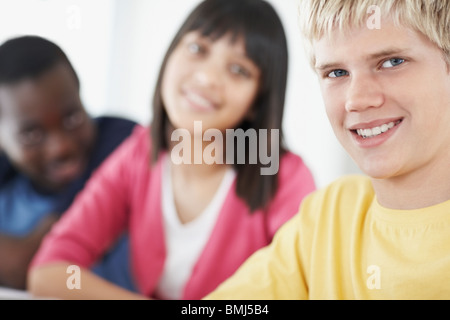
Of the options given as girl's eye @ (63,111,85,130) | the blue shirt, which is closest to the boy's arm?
the blue shirt

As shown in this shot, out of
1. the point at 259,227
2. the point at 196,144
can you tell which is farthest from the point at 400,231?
the point at 196,144

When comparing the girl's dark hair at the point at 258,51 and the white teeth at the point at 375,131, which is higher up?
the girl's dark hair at the point at 258,51

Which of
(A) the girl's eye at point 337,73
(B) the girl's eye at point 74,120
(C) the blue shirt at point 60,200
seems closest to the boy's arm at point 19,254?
(C) the blue shirt at point 60,200

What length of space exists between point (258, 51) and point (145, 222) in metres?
0.32

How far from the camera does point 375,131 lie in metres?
0.60

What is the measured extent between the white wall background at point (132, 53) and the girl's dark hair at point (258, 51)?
2 cm

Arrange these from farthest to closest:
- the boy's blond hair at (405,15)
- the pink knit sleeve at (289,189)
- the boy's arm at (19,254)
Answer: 1. the boy's arm at (19,254)
2. the pink knit sleeve at (289,189)
3. the boy's blond hair at (405,15)

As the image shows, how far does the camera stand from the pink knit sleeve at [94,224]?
0.89 metres

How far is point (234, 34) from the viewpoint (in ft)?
2.64

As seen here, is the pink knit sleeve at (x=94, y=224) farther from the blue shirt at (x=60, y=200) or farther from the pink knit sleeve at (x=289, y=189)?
the pink knit sleeve at (x=289, y=189)

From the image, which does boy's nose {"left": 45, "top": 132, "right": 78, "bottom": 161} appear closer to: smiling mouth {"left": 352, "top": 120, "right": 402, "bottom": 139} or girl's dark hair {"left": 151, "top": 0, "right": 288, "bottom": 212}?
girl's dark hair {"left": 151, "top": 0, "right": 288, "bottom": 212}

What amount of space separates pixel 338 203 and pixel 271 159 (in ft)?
0.56
